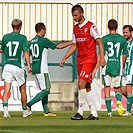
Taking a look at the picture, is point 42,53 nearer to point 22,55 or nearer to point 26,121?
point 22,55

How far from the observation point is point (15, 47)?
55.9ft

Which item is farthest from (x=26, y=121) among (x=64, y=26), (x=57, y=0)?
(x=57, y=0)

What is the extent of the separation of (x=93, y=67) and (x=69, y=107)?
8831 millimetres

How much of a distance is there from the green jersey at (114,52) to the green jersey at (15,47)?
5.79 feet

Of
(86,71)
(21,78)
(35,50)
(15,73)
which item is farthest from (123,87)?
(86,71)

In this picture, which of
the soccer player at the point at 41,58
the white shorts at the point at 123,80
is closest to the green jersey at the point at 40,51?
the soccer player at the point at 41,58

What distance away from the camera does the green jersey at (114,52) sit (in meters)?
17.8

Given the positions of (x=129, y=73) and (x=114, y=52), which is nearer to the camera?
(x=114, y=52)

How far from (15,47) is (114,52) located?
2136 millimetres

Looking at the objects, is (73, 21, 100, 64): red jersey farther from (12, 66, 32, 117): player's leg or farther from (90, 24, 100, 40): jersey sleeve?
(12, 66, 32, 117): player's leg

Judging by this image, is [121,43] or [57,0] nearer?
[121,43]

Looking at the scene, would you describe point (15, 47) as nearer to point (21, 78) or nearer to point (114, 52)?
point (21, 78)

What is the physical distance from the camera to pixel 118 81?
715 inches

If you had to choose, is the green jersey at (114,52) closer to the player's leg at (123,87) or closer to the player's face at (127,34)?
the player's face at (127,34)
